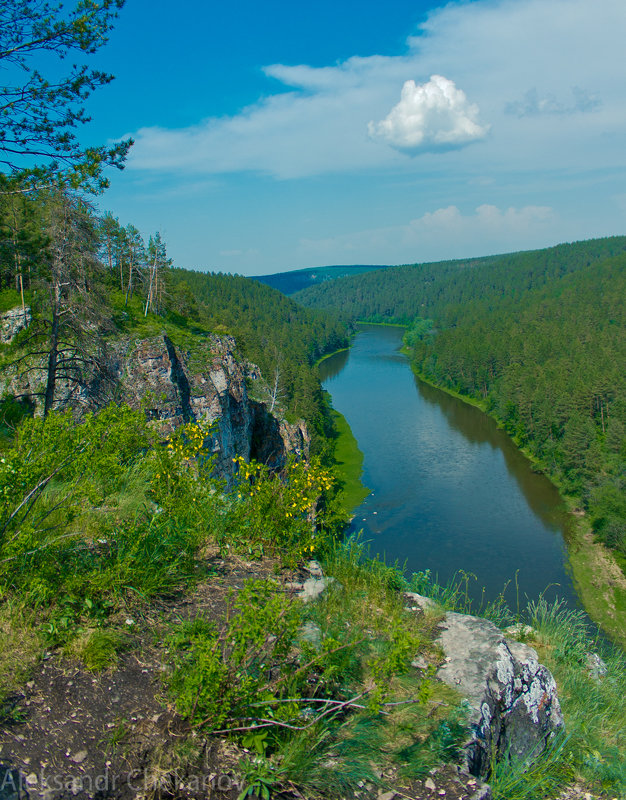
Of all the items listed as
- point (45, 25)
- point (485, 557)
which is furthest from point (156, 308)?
point (45, 25)

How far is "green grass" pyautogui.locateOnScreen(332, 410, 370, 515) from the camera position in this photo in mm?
36812

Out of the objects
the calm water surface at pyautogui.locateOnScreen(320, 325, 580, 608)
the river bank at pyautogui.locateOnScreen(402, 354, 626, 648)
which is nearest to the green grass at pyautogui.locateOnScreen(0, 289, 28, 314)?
the calm water surface at pyautogui.locateOnScreen(320, 325, 580, 608)

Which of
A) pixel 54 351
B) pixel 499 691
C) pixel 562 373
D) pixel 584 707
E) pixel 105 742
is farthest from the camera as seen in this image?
pixel 562 373

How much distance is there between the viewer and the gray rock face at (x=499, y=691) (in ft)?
12.0

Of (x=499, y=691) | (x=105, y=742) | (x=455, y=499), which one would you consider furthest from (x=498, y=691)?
(x=455, y=499)

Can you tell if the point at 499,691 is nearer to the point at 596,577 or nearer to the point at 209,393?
the point at 209,393

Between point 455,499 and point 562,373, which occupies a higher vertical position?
point 562,373

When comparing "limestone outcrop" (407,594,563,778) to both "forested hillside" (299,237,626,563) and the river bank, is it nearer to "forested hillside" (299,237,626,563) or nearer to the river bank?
the river bank

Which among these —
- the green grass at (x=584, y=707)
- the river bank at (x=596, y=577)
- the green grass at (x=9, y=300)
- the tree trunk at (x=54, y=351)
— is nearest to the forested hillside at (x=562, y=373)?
the river bank at (x=596, y=577)

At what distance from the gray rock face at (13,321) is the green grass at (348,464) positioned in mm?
19052

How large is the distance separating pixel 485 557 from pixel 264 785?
28.8 m

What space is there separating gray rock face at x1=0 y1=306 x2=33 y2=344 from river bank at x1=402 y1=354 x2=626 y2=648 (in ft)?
84.2

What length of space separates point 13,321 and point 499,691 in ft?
71.4

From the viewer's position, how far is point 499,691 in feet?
13.0
